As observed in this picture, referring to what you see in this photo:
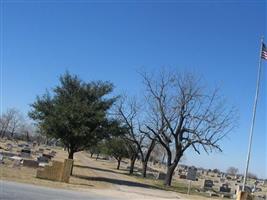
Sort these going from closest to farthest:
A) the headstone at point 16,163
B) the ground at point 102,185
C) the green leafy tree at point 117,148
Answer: the ground at point 102,185 < the headstone at point 16,163 < the green leafy tree at point 117,148

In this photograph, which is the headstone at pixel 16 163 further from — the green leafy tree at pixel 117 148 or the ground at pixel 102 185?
the green leafy tree at pixel 117 148

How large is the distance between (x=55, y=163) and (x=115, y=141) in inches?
1482

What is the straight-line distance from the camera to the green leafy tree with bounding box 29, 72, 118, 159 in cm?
3534

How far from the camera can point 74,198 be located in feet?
64.9

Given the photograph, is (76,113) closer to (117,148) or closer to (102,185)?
(102,185)

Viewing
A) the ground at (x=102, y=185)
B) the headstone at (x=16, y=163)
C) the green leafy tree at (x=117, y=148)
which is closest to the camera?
the ground at (x=102, y=185)

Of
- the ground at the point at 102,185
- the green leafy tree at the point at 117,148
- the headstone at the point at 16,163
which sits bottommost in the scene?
the ground at the point at 102,185

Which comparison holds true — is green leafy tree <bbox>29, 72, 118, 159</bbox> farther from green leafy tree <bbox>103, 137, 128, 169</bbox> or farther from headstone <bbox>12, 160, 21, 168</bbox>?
green leafy tree <bbox>103, 137, 128, 169</bbox>

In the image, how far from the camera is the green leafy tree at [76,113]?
35344 mm

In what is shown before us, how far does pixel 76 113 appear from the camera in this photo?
35.2m

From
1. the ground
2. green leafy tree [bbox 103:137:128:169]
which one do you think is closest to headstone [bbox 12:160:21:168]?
the ground

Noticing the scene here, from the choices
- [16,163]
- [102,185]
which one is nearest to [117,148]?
[16,163]

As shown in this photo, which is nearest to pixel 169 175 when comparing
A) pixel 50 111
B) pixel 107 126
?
pixel 107 126

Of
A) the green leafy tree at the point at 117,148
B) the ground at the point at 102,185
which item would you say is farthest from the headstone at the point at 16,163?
the green leafy tree at the point at 117,148
